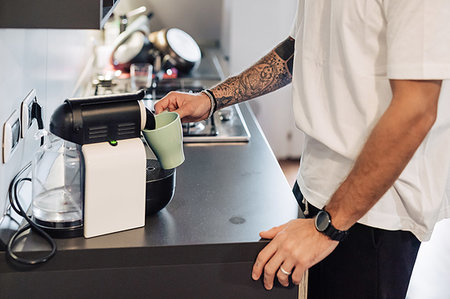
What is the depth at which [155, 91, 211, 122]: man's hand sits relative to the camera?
165cm

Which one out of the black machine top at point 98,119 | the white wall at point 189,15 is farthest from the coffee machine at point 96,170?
the white wall at point 189,15

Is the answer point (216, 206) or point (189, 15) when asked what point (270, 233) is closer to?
point (216, 206)

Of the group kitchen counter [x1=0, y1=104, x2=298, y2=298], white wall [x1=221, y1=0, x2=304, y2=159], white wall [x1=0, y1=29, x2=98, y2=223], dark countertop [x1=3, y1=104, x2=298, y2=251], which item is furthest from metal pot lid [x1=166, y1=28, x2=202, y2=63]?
kitchen counter [x1=0, y1=104, x2=298, y2=298]

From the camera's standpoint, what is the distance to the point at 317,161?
1.44m

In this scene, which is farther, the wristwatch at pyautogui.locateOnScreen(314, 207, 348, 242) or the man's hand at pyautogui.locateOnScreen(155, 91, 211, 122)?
the man's hand at pyautogui.locateOnScreen(155, 91, 211, 122)

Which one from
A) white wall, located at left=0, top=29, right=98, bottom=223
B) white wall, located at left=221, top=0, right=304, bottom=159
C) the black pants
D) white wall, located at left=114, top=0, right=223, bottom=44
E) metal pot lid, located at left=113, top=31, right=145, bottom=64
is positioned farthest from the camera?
white wall, located at left=114, top=0, right=223, bottom=44

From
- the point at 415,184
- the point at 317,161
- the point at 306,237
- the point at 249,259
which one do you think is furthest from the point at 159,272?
the point at 415,184

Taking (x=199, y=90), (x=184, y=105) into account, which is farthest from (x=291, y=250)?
(x=199, y=90)

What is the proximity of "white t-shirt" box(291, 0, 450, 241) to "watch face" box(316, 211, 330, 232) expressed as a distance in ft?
0.52

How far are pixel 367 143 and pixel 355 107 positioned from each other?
15 cm

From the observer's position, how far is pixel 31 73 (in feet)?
5.11

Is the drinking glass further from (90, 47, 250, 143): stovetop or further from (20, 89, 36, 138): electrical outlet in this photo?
(20, 89, 36, 138): electrical outlet

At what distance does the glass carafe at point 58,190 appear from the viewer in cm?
124

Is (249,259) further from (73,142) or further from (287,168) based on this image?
(287,168)
